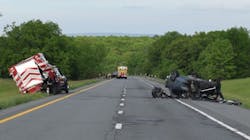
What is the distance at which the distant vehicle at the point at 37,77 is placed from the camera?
4484 cm

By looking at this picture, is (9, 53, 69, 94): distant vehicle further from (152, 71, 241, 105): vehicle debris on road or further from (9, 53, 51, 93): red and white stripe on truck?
(152, 71, 241, 105): vehicle debris on road

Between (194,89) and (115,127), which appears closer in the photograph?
(115,127)

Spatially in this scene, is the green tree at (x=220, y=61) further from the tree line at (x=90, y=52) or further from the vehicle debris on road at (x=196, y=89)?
the vehicle debris on road at (x=196, y=89)

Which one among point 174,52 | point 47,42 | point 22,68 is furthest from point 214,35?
point 22,68

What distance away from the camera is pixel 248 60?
13438cm

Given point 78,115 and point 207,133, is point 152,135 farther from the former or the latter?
point 78,115

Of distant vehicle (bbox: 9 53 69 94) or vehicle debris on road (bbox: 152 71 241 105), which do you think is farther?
distant vehicle (bbox: 9 53 69 94)

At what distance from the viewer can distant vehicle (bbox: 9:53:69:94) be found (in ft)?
147

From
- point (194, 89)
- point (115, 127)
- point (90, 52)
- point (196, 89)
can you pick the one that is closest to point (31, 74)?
point (194, 89)

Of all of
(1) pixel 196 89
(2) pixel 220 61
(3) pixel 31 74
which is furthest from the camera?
(2) pixel 220 61

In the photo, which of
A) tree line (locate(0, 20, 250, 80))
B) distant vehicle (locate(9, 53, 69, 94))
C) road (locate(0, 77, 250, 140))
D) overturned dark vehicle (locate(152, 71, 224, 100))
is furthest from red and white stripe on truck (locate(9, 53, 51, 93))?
tree line (locate(0, 20, 250, 80))

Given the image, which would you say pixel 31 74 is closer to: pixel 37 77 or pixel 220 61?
pixel 37 77

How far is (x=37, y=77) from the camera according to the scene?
4534 cm

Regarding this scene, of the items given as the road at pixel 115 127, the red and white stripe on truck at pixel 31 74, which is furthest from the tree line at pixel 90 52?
the road at pixel 115 127
